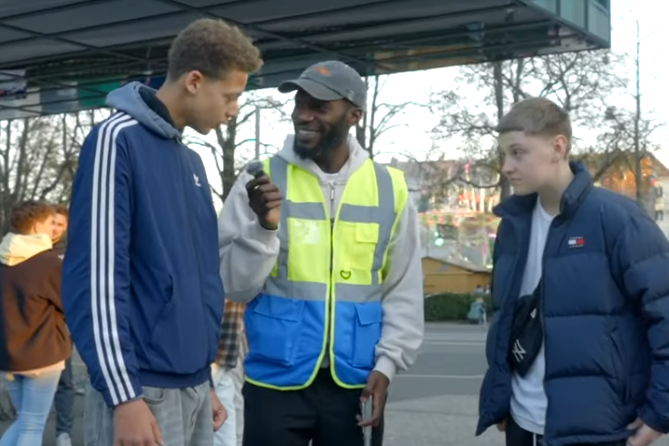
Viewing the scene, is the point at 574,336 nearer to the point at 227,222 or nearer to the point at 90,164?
the point at 227,222

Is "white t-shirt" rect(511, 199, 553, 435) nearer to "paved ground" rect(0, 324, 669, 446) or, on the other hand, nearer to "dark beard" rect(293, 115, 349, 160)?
"dark beard" rect(293, 115, 349, 160)

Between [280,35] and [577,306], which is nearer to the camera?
[577,306]

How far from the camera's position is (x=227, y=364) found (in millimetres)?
7996

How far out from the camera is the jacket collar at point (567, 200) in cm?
424

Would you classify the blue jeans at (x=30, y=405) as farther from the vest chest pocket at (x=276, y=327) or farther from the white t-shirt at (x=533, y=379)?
the white t-shirt at (x=533, y=379)

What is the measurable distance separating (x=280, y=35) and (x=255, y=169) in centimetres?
901

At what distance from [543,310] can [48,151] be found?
37391 millimetres

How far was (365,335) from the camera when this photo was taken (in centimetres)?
454

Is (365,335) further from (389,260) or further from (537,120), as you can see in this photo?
(537,120)

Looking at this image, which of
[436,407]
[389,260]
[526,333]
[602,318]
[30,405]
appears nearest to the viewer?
[602,318]

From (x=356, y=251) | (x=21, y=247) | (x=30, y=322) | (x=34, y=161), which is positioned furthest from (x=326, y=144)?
(x=34, y=161)

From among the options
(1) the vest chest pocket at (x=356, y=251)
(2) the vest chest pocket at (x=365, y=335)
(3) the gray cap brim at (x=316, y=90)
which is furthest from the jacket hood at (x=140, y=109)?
(2) the vest chest pocket at (x=365, y=335)

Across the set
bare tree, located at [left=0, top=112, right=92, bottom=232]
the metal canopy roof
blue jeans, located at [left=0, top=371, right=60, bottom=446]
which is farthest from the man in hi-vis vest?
bare tree, located at [left=0, top=112, right=92, bottom=232]

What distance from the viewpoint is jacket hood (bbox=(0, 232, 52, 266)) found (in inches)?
345
